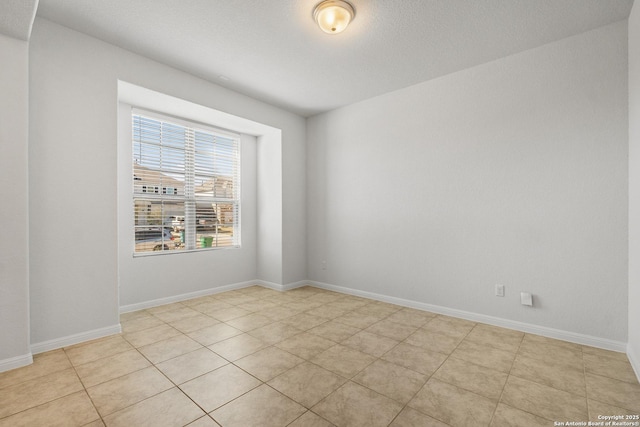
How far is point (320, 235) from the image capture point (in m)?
4.93

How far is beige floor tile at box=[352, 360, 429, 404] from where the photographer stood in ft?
6.56

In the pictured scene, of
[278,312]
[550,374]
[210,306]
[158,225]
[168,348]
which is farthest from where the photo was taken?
[158,225]

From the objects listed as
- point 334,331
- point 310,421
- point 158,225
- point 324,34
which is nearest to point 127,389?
point 310,421

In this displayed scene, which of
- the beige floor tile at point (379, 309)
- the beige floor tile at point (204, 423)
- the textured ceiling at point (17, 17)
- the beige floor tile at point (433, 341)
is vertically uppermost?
the textured ceiling at point (17, 17)

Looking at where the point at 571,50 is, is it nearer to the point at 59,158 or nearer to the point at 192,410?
the point at 192,410

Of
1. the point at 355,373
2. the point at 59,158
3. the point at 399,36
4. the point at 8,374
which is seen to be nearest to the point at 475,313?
the point at 355,373

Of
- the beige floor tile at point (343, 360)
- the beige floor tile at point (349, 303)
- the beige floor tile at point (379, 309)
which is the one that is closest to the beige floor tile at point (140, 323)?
the beige floor tile at point (343, 360)

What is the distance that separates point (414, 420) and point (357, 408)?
0.33 m

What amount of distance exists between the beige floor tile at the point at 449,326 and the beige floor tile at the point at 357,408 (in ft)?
4.51

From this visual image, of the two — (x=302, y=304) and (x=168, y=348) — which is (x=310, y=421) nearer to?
Answer: (x=168, y=348)

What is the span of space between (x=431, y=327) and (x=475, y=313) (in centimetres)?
60

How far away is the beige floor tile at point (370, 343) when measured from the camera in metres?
2.64

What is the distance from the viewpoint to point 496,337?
292 centimetres

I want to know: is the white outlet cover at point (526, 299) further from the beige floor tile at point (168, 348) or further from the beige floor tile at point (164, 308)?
the beige floor tile at point (164, 308)
